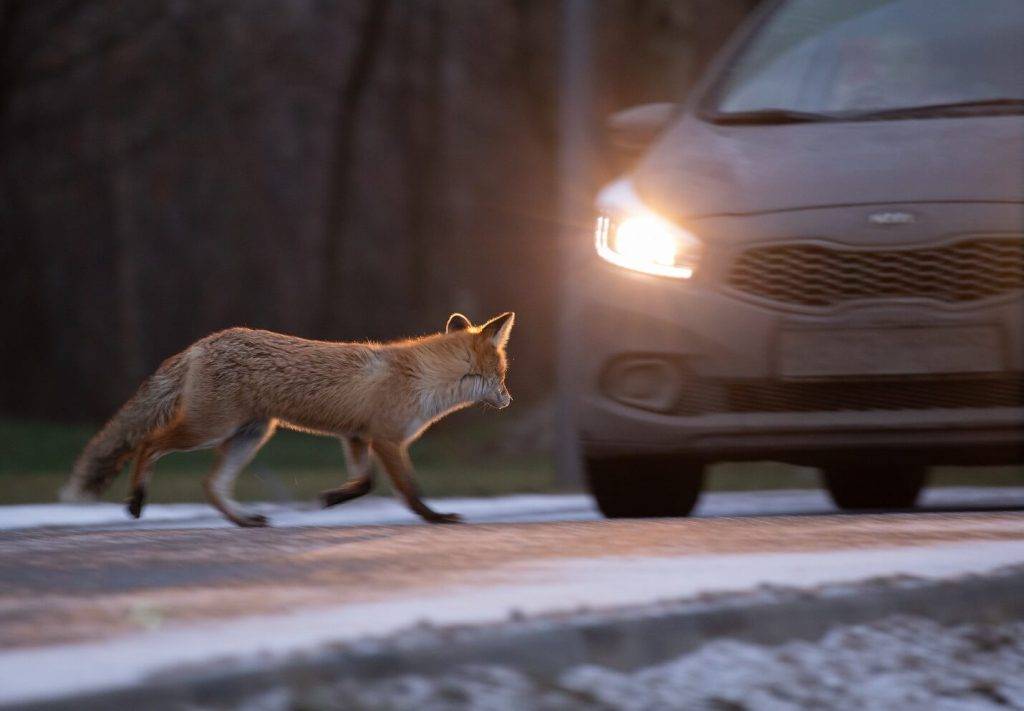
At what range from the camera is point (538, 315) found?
76.2ft

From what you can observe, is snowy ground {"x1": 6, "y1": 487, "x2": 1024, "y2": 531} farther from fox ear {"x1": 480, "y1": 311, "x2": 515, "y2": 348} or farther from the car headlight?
the car headlight

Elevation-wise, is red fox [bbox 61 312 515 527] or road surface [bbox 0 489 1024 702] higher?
red fox [bbox 61 312 515 527]

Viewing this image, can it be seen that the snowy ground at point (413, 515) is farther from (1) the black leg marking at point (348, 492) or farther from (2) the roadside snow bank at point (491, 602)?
(2) the roadside snow bank at point (491, 602)

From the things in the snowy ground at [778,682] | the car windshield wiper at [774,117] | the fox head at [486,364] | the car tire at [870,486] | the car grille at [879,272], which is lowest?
the snowy ground at [778,682]

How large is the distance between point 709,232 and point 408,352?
4.81ft

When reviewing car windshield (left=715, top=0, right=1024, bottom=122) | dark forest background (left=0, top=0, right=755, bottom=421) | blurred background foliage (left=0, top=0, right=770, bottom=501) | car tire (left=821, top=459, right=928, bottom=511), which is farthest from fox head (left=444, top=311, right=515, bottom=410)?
dark forest background (left=0, top=0, right=755, bottom=421)

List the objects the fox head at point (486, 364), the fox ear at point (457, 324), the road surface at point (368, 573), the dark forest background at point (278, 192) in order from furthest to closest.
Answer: the dark forest background at point (278, 192) → the fox ear at point (457, 324) → the fox head at point (486, 364) → the road surface at point (368, 573)

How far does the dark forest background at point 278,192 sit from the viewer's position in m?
21.6

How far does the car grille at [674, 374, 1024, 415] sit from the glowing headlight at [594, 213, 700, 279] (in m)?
0.44

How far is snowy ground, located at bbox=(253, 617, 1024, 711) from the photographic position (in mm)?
3441

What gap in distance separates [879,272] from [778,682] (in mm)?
3188

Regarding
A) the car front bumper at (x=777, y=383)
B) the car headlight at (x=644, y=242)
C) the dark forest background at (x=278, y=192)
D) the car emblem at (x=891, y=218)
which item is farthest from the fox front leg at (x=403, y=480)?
the dark forest background at (x=278, y=192)

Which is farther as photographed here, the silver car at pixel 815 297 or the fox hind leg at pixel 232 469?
the fox hind leg at pixel 232 469

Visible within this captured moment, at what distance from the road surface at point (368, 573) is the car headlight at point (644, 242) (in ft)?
3.09
